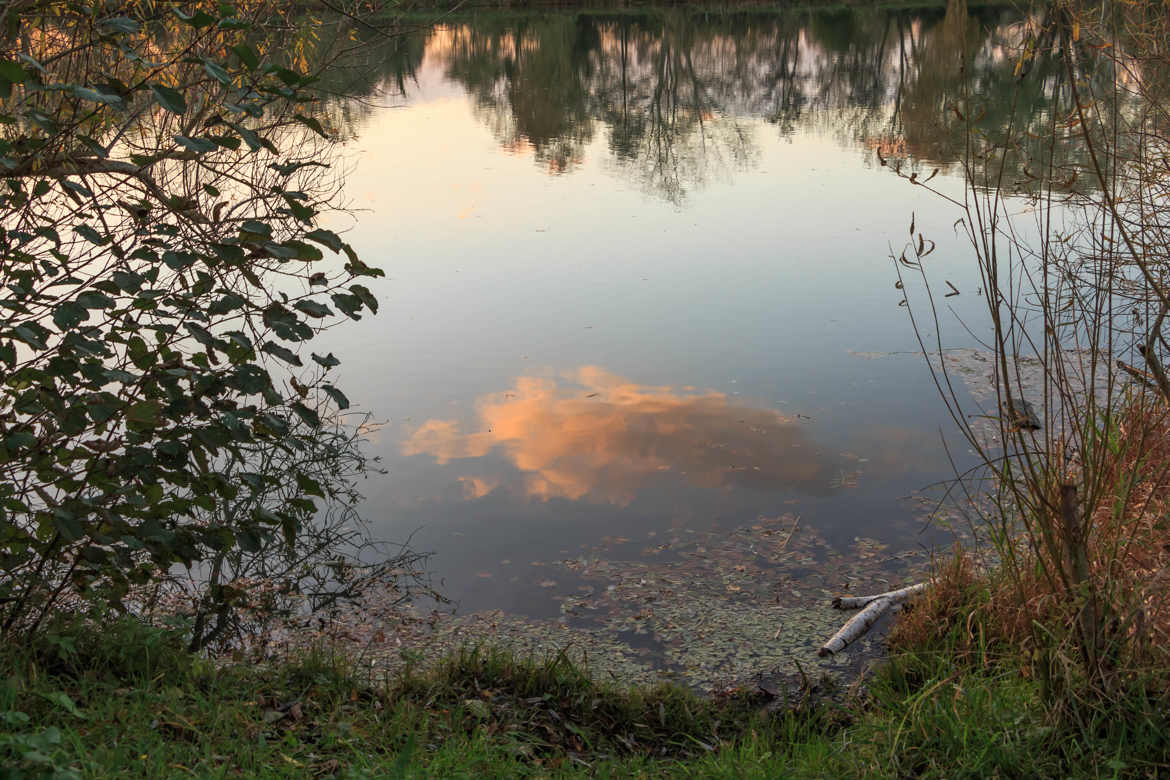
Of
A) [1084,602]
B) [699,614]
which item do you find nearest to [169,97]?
[1084,602]

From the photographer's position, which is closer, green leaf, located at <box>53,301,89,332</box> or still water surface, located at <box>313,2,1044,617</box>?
green leaf, located at <box>53,301,89,332</box>

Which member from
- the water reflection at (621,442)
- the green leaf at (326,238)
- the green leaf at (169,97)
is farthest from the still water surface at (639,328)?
the green leaf at (169,97)

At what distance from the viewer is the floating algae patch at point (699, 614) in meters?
4.11

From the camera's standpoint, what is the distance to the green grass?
2.62m

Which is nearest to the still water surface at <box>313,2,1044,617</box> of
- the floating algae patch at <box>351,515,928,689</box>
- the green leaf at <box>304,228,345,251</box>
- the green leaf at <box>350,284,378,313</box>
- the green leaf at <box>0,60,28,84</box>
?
the floating algae patch at <box>351,515,928,689</box>

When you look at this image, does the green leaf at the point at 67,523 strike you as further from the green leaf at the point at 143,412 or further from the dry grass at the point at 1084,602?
the dry grass at the point at 1084,602

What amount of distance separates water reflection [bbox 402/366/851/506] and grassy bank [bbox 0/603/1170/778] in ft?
6.89

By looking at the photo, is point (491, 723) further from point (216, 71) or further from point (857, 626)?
point (216, 71)

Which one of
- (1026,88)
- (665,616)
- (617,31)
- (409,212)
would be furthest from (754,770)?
(617,31)

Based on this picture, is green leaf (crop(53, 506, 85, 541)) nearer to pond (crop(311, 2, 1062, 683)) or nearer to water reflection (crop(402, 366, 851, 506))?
pond (crop(311, 2, 1062, 683))

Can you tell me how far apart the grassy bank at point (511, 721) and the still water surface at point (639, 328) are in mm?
1150

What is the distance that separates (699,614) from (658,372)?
11.1ft

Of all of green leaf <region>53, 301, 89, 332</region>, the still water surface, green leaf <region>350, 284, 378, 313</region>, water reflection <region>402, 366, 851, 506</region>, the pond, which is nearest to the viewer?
green leaf <region>53, 301, 89, 332</region>

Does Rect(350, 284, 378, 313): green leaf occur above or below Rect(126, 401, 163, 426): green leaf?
above
